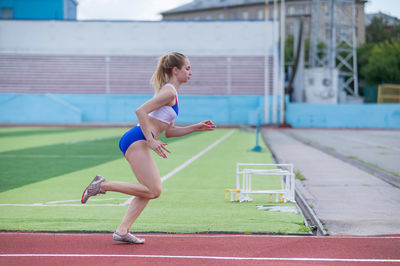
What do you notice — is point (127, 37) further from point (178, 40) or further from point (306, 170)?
point (306, 170)

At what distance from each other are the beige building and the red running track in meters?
88.7

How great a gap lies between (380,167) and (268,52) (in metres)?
40.5

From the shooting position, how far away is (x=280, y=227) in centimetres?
650

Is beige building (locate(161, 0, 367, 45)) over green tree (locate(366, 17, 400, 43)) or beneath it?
over

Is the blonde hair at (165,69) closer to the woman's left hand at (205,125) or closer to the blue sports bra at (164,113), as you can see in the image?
the blue sports bra at (164,113)

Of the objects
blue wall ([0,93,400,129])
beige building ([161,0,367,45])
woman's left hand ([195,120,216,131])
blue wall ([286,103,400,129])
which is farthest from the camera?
beige building ([161,0,367,45])

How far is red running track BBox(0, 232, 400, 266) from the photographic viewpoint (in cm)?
502

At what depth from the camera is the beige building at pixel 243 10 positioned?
96.2m

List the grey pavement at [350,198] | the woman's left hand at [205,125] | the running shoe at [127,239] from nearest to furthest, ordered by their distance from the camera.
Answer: the running shoe at [127,239]
the woman's left hand at [205,125]
the grey pavement at [350,198]

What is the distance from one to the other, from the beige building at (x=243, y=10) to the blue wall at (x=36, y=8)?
35194mm

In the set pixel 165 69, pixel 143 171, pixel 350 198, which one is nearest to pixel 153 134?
pixel 143 171

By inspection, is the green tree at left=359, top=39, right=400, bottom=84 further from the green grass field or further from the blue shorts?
the blue shorts

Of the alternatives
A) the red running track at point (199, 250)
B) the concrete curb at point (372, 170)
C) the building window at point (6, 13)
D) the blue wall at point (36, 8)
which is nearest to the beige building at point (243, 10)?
the blue wall at point (36, 8)

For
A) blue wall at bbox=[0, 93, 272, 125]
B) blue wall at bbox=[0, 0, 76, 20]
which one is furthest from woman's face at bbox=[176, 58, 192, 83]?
blue wall at bbox=[0, 0, 76, 20]
